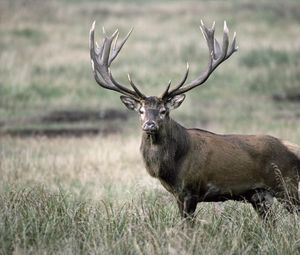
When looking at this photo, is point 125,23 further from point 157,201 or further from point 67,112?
point 157,201

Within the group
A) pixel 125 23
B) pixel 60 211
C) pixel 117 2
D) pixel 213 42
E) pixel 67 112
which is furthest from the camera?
pixel 117 2

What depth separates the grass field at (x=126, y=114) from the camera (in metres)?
8.16

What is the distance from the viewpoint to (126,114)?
21.0 meters

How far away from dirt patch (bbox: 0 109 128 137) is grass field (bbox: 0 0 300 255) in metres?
0.10

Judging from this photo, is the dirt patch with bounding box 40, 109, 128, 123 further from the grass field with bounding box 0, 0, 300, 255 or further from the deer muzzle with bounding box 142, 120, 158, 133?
the deer muzzle with bounding box 142, 120, 158, 133

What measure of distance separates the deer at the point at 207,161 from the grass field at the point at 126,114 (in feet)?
0.75

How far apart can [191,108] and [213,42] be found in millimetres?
11024

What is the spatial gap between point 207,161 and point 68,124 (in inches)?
423

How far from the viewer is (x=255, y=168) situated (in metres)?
9.48

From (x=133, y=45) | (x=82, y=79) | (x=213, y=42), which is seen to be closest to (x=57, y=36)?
(x=133, y=45)

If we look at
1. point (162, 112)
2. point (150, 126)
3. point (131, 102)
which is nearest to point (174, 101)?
point (162, 112)

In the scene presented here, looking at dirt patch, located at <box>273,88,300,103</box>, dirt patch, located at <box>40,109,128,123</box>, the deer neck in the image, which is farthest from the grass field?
the deer neck

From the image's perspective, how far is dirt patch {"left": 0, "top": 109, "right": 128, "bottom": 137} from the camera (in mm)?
18672

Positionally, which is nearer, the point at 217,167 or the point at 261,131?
the point at 217,167
